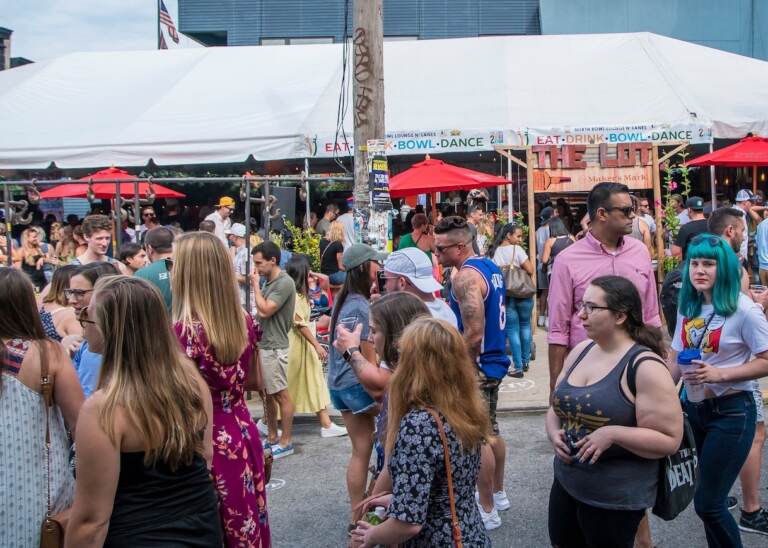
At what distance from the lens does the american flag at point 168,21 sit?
2386 cm

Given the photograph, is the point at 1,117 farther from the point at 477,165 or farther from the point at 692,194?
the point at 692,194

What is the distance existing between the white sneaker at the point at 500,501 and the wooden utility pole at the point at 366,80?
3.21 metres

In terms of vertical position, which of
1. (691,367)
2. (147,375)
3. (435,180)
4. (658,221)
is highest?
(435,180)

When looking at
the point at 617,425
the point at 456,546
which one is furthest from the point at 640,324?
the point at 456,546

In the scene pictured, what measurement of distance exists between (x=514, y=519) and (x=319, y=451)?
2.17 meters

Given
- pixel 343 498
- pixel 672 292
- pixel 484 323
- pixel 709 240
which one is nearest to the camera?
pixel 709 240

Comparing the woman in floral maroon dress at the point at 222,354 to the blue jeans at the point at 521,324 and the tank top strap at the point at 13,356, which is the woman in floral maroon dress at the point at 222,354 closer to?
the tank top strap at the point at 13,356

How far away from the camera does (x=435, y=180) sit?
12836 mm

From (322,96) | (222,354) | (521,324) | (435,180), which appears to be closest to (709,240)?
(222,354)

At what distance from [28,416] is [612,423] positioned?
215 cm

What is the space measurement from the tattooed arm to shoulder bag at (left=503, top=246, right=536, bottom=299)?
4476 millimetres

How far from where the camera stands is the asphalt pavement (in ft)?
16.7

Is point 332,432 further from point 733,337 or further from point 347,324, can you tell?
point 733,337

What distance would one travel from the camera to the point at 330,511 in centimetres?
563
